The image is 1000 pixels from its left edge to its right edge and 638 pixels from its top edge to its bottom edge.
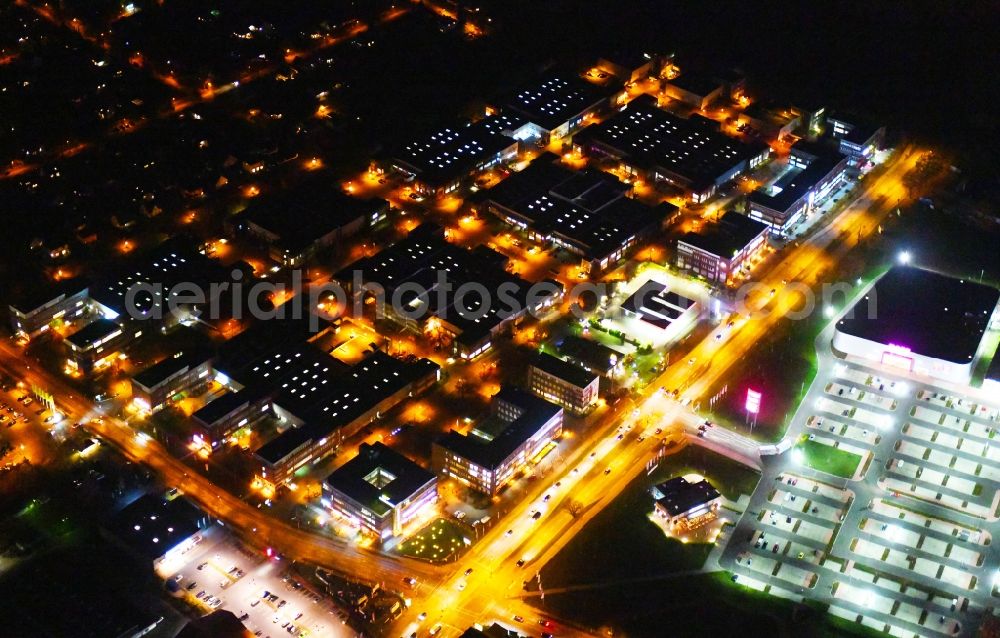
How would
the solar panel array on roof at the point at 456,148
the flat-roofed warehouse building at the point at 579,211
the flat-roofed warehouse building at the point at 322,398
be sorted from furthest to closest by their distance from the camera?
the solar panel array on roof at the point at 456,148, the flat-roofed warehouse building at the point at 579,211, the flat-roofed warehouse building at the point at 322,398

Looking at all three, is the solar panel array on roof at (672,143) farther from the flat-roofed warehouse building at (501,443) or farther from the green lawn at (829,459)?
the flat-roofed warehouse building at (501,443)

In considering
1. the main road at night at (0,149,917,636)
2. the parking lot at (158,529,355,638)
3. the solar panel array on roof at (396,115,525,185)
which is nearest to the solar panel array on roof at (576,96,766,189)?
the solar panel array on roof at (396,115,525,185)

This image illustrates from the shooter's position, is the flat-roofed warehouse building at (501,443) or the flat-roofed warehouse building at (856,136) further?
the flat-roofed warehouse building at (856,136)

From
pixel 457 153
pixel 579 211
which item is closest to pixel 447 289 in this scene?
pixel 579 211

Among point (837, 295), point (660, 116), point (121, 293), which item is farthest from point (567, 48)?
point (121, 293)

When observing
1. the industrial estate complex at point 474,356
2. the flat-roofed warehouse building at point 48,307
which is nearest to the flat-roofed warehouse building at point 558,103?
the industrial estate complex at point 474,356

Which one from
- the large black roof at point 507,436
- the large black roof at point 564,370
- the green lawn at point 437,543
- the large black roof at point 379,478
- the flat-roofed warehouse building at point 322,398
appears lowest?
the green lawn at point 437,543

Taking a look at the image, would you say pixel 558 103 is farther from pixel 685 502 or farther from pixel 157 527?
pixel 157 527
